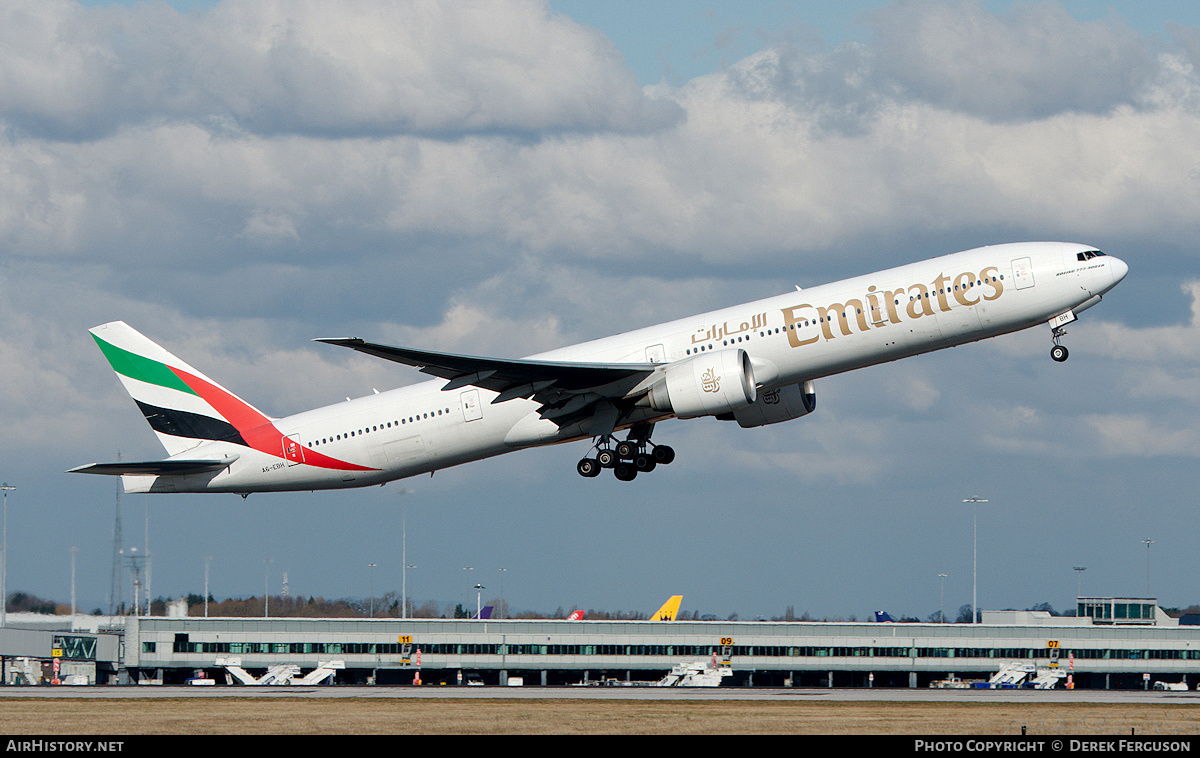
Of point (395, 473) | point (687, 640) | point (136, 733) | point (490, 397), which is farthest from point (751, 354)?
point (687, 640)

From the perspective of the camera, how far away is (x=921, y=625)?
4567 inches

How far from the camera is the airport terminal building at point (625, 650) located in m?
107

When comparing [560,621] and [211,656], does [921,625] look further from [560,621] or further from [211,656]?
[211,656]

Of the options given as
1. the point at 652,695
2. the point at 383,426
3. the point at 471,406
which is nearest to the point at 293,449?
the point at 383,426

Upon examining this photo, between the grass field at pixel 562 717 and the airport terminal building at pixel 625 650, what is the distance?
2102 inches

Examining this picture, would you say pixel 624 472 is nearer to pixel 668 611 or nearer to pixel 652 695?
pixel 652 695

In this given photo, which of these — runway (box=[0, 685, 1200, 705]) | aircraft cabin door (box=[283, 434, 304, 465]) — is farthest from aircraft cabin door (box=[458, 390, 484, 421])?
runway (box=[0, 685, 1200, 705])

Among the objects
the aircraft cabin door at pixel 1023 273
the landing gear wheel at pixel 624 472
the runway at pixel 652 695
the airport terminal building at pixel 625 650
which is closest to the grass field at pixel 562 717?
the runway at pixel 652 695

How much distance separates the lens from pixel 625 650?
4405 inches

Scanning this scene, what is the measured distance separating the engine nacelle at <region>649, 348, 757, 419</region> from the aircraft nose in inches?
447

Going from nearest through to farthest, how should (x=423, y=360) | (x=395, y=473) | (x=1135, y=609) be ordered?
(x=423, y=360) < (x=395, y=473) < (x=1135, y=609)

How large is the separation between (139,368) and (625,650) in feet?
224

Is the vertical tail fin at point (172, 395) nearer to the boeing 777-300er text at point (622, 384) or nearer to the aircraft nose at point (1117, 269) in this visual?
the boeing 777-300er text at point (622, 384)
